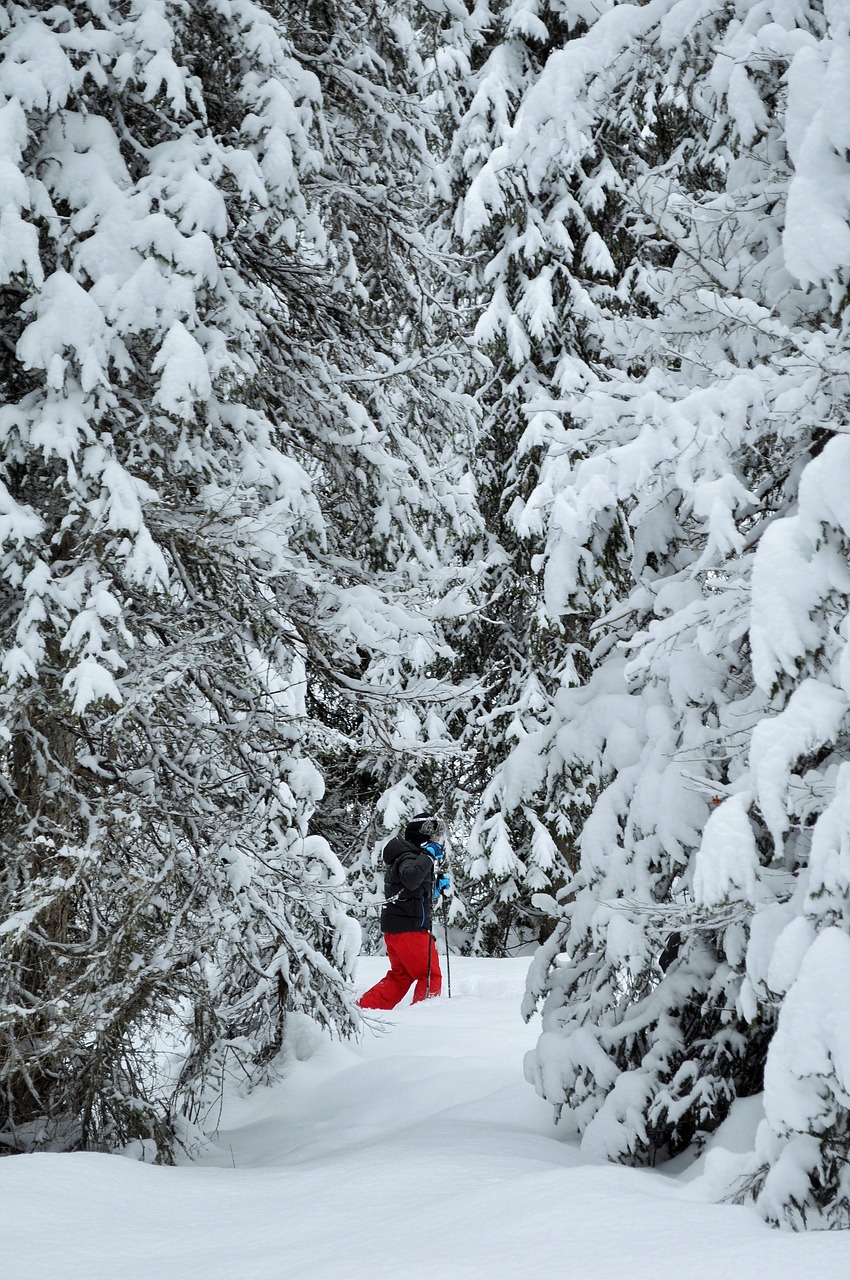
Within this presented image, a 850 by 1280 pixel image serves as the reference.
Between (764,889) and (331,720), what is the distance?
Answer: 8.82 meters

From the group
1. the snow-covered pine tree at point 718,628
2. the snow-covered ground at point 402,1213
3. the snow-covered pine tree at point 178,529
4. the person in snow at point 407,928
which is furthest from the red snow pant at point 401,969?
the snow-covered pine tree at point 718,628

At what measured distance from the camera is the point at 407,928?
922 centimetres

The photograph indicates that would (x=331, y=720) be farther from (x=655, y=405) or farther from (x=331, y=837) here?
(x=655, y=405)

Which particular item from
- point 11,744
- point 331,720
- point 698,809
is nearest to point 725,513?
point 698,809

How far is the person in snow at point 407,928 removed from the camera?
9.18m

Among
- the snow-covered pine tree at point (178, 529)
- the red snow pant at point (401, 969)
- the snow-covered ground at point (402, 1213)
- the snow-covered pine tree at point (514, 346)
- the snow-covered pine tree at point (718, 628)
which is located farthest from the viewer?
the snow-covered pine tree at point (514, 346)

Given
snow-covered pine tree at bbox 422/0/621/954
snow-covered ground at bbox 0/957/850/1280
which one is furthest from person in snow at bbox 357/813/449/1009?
snow-covered ground at bbox 0/957/850/1280

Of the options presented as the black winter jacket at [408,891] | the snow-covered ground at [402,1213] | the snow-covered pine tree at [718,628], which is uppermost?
the snow-covered pine tree at [718,628]

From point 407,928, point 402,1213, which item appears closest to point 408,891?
point 407,928

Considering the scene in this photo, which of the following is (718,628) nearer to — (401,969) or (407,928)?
(407,928)

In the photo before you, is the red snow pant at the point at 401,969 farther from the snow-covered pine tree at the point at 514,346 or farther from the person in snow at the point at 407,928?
the snow-covered pine tree at the point at 514,346

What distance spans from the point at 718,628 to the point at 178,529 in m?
2.63

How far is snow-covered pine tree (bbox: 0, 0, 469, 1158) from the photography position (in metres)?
4.71

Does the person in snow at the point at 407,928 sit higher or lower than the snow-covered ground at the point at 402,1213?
lower
